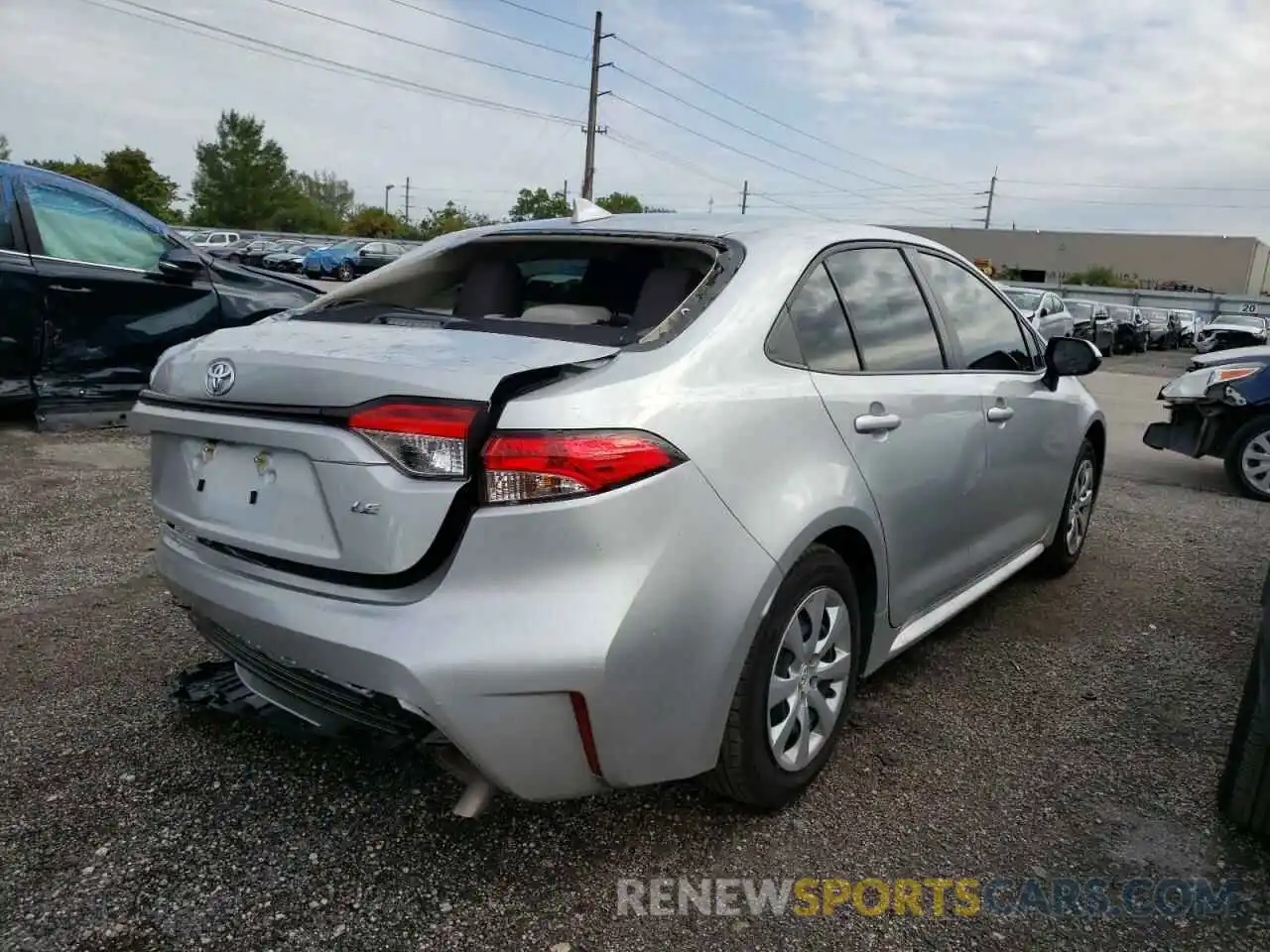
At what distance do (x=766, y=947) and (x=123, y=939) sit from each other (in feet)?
4.46

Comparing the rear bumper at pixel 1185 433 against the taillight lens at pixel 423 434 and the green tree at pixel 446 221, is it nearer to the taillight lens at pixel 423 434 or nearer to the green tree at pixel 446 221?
the taillight lens at pixel 423 434

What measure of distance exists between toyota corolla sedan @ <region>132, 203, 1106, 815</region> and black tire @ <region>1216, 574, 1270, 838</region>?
91cm

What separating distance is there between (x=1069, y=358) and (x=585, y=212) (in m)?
2.11

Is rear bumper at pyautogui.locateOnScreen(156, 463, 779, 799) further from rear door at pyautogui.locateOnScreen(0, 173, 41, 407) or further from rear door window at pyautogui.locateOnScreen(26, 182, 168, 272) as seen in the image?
rear door window at pyautogui.locateOnScreen(26, 182, 168, 272)

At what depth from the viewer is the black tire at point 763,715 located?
2307 millimetres

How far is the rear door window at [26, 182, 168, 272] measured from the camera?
21.1 feet

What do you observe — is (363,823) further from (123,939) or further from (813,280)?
(813,280)

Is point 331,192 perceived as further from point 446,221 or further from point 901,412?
point 901,412

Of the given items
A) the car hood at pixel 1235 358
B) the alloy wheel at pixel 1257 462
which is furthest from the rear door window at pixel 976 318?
the car hood at pixel 1235 358

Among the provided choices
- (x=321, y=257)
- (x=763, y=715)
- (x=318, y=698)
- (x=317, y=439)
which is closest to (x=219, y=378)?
(x=317, y=439)

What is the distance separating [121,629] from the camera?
363cm

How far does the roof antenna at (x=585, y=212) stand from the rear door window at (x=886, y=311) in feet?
2.80

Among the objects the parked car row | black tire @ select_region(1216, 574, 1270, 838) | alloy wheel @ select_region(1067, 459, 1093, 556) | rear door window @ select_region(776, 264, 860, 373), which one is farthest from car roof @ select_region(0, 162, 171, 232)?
the parked car row

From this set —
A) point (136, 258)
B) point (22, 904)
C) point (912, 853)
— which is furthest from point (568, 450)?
point (136, 258)
